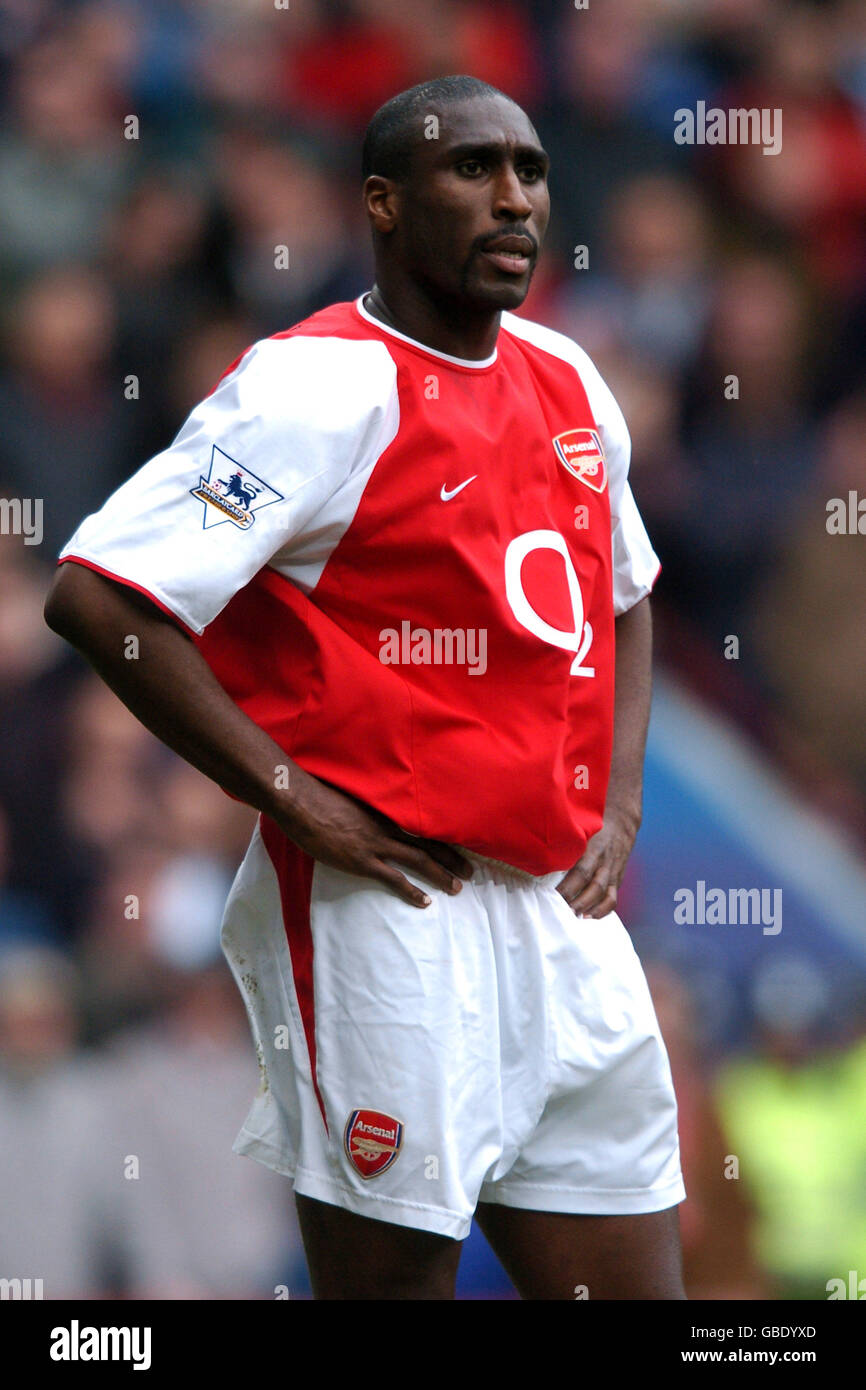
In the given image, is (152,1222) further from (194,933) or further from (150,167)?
(150,167)

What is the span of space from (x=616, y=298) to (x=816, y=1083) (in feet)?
7.57

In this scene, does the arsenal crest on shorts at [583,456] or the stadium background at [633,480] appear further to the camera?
the stadium background at [633,480]

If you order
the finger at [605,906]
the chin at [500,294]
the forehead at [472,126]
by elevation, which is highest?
the forehead at [472,126]

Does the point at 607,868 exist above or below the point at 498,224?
below

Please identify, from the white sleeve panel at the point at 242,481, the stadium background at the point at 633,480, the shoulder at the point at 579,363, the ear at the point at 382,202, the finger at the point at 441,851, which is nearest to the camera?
the white sleeve panel at the point at 242,481

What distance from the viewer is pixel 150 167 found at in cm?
548

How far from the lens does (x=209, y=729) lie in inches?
90.8

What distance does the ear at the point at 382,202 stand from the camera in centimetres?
249

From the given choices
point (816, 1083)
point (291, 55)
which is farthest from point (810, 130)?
point (816, 1083)

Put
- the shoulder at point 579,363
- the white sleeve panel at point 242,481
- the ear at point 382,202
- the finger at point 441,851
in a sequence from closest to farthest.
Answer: the white sleeve panel at point 242,481, the finger at point 441,851, the ear at point 382,202, the shoulder at point 579,363

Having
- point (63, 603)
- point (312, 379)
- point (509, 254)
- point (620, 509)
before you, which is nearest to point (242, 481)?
point (312, 379)

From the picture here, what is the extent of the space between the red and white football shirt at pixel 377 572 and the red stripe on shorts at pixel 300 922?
161 millimetres

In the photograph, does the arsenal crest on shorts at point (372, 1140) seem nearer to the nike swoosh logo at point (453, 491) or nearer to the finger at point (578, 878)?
the finger at point (578, 878)

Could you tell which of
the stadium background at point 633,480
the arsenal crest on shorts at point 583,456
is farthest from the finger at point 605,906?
the stadium background at point 633,480
